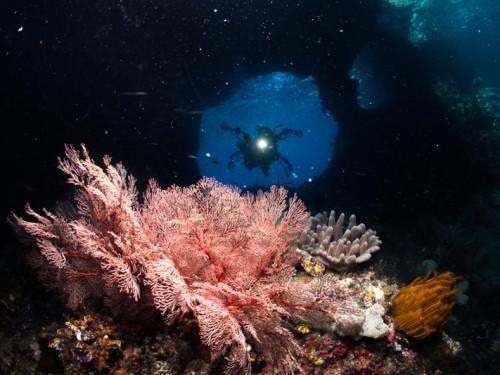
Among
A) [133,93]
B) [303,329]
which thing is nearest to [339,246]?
[303,329]

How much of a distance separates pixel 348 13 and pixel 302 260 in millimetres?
10890

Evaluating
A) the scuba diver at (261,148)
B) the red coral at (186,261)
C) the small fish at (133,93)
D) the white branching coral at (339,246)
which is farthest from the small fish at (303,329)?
the scuba diver at (261,148)

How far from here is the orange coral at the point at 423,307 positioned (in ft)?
12.9

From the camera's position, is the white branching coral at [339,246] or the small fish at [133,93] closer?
the white branching coral at [339,246]

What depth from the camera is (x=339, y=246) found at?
497 cm

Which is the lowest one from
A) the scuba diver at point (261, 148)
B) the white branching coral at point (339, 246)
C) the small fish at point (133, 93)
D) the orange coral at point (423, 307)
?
the orange coral at point (423, 307)

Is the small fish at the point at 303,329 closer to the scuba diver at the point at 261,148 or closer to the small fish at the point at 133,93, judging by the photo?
the small fish at the point at 133,93

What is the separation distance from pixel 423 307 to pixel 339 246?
4.48 feet

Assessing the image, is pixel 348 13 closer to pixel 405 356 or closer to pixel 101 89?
pixel 101 89

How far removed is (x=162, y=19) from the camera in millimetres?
10047

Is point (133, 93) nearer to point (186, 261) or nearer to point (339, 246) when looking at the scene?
point (339, 246)

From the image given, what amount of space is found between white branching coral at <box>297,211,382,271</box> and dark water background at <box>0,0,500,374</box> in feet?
2.24

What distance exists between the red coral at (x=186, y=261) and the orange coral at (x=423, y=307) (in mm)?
1434

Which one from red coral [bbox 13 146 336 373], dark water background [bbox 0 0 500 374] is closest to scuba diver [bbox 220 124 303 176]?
dark water background [bbox 0 0 500 374]
